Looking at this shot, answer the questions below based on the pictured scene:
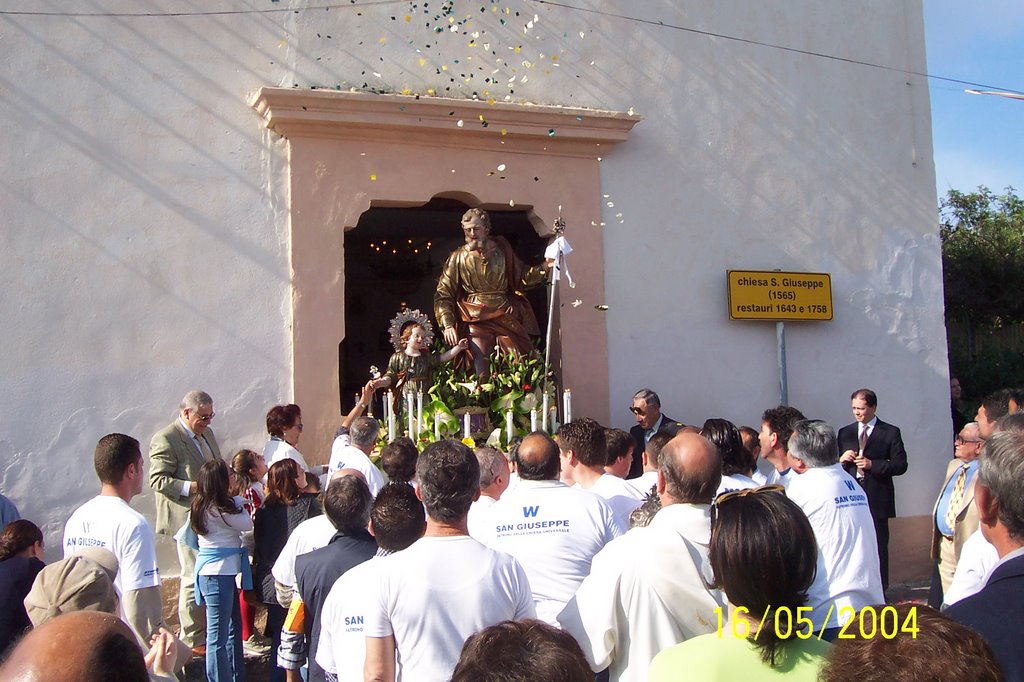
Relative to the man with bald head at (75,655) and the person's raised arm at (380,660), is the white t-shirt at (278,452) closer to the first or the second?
the person's raised arm at (380,660)

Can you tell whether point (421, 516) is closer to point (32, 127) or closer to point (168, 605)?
point (168, 605)

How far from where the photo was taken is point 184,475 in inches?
249

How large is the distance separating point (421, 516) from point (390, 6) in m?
5.67

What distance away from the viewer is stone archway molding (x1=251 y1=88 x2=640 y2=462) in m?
7.43

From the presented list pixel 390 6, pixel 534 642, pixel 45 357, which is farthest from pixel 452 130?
pixel 534 642

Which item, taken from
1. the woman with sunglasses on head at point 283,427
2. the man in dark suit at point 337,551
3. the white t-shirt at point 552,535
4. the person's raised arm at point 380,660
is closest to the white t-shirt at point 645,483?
the white t-shirt at point 552,535

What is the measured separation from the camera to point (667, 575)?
2.73 meters

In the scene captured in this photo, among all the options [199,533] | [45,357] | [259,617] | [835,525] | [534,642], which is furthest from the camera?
[259,617]

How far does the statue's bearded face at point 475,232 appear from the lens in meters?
7.99

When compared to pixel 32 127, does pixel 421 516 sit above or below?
below

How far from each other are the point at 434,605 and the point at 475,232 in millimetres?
5487

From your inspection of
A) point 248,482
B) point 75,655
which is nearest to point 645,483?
A: point 248,482

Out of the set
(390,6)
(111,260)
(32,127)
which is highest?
(390,6)

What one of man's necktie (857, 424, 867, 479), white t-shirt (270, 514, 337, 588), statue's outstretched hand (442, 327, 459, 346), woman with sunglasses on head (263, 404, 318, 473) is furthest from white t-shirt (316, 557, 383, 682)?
man's necktie (857, 424, 867, 479)
